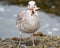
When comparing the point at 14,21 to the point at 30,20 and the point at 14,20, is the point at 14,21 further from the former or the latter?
the point at 30,20

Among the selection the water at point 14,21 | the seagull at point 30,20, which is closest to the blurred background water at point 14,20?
the water at point 14,21

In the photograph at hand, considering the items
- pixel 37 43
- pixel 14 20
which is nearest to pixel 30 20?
pixel 37 43

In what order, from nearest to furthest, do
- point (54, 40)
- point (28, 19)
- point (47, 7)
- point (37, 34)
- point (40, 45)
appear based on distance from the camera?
point (28, 19)
point (40, 45)
point (54, 40)
point (37, 34)
point (47, 7)

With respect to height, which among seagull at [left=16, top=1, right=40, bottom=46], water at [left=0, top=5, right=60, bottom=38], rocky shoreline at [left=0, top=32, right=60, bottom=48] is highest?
seagull at [left=16, top=1, right=40, bottom=46]

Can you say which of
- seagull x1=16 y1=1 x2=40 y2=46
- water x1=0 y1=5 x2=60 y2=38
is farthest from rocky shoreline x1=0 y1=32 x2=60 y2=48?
water x1=0 y1=5 x2=60 y2=38

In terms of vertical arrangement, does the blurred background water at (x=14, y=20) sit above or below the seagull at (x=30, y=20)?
below

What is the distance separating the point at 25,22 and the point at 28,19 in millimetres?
195

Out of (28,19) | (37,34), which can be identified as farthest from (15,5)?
(28,19)

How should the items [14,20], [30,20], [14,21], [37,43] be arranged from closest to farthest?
1. [30,20]
2. [37,43]
3. [14,21]
4. [14,20]

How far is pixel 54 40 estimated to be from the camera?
914 centimetres

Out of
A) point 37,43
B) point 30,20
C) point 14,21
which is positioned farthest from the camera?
point 14,21

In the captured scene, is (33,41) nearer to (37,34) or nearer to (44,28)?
(37,34)

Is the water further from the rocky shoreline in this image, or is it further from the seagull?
the seagull

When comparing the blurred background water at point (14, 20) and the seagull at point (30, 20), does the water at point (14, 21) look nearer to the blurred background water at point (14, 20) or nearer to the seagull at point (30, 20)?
the blurred background water at point (14, 20)
